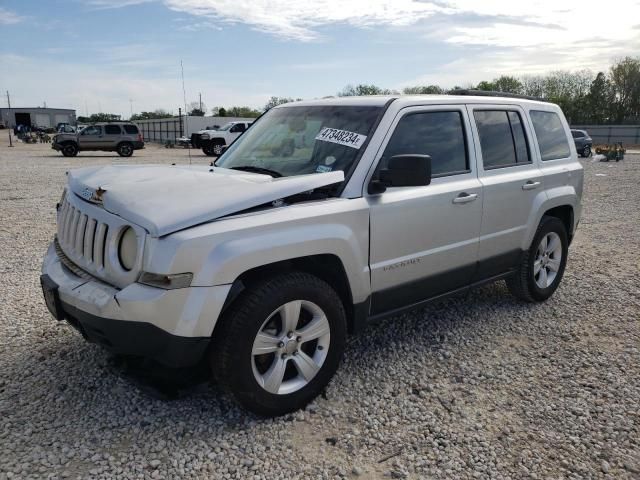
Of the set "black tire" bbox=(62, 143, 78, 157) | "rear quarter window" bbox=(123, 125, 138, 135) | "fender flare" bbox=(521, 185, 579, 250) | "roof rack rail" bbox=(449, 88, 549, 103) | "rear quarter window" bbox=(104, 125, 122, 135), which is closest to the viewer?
"fender flare" bbox=(521, 185, 579, 250)

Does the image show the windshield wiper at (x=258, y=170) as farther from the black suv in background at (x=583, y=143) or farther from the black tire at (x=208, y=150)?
the black suv in background at (x=583, y=143)

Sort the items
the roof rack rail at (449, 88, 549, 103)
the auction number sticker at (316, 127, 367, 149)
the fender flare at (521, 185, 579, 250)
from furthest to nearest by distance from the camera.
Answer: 1. the roof rack rail at (449, 88, 549, 103)
2. the fender flare at (521, 185, 579, 250)
3. the auction number sticker at (316, 127, 367, 149)

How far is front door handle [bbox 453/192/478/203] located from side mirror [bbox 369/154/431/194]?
671 mm

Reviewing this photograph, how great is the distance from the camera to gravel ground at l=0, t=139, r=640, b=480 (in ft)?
8.77

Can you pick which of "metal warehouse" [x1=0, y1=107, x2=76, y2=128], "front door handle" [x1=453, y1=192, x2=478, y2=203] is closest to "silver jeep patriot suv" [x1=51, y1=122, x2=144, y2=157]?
"front door handle" [x1=453, y1=192, x2=478, y2=203]

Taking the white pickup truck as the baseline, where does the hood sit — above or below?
below

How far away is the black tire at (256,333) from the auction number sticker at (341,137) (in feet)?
3.15

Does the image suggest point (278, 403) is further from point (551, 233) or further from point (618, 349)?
point (551, 233)

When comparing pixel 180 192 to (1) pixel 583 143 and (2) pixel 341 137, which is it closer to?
(2) pixel 341 137

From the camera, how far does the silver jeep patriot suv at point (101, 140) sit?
26.6 m

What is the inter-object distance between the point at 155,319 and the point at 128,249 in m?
0.44

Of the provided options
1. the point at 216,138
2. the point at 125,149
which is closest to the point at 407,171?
the point at 216,138

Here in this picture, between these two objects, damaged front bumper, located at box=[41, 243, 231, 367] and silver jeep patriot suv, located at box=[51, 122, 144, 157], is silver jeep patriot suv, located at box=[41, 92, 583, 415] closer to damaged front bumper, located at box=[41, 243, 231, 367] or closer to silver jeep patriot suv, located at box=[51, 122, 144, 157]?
damaged front bumper, located at box=[41, 243, 231, 367]

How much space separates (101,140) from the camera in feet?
88.1
